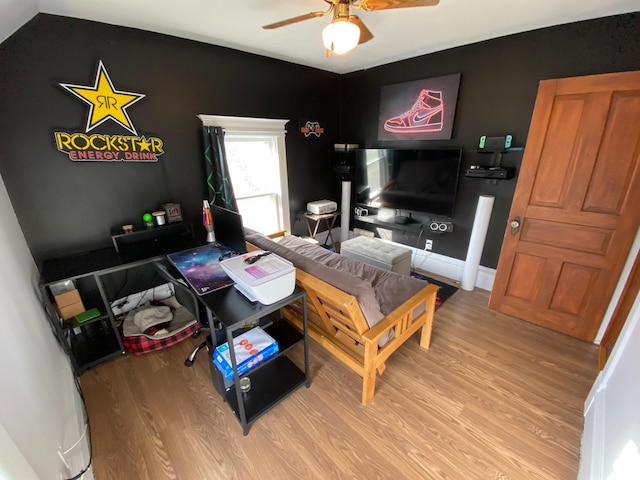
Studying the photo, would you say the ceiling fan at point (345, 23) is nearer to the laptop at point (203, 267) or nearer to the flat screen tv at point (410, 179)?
the laptop at point (203, 267)

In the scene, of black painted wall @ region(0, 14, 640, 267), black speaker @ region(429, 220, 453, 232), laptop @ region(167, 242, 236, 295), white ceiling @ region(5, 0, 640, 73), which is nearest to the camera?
laptop @ region(167, 242, 236, 295)

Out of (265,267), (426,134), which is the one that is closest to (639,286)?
(426,134)

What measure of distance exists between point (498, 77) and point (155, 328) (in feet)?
12.4

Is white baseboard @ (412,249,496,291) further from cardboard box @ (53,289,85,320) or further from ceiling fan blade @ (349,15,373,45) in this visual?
cardboard box @ (53,289,85,320)

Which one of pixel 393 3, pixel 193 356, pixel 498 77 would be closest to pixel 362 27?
pixel 393 3

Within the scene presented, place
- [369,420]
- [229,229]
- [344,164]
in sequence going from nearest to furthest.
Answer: [369,420] < [229,229] < [344,164]

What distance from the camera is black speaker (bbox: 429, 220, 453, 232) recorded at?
305cm

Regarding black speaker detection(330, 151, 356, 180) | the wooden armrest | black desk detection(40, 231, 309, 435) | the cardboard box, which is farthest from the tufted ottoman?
the cardboard box

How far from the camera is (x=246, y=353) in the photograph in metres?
1.53

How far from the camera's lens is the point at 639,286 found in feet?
5.77

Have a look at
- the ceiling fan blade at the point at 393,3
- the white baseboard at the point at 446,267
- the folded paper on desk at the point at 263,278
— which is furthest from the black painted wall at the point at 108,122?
the white baseboard at the point at 446,267

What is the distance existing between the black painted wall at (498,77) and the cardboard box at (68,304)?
3.37 m

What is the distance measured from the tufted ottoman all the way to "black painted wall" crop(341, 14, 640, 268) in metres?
0.61

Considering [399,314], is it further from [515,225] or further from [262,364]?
[515,225]
